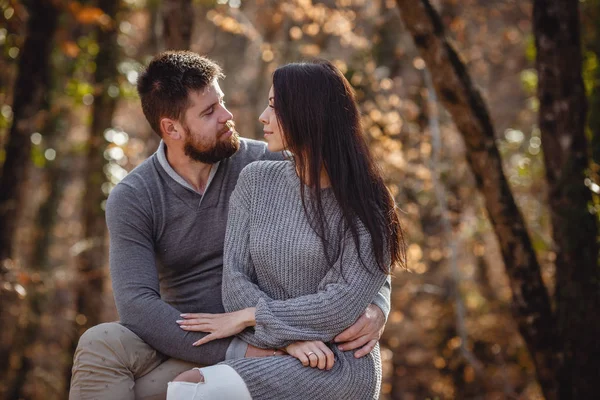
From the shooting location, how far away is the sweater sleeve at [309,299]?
271 cm

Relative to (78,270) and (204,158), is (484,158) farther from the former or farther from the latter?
(78,270)

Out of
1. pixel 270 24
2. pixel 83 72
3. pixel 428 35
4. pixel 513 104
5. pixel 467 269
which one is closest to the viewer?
pixel 428 35

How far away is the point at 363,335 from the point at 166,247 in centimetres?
95

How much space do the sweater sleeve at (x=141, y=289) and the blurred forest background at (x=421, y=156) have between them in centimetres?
84

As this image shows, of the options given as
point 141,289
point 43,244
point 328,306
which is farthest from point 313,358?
point 43,244

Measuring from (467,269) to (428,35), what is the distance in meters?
6.79

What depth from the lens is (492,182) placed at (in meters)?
4.44

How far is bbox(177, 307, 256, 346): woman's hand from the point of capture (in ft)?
9.06

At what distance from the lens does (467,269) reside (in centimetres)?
1066

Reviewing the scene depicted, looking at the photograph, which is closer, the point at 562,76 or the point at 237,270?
the point at 237,270

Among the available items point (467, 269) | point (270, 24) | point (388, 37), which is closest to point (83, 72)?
point (270, 24)

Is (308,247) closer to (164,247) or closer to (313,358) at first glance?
(313,358)

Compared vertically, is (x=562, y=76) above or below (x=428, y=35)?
below

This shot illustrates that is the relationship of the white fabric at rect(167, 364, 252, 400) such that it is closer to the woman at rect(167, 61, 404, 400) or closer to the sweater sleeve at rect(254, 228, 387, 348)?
the woman at rect(167, 61, 404, 400)
